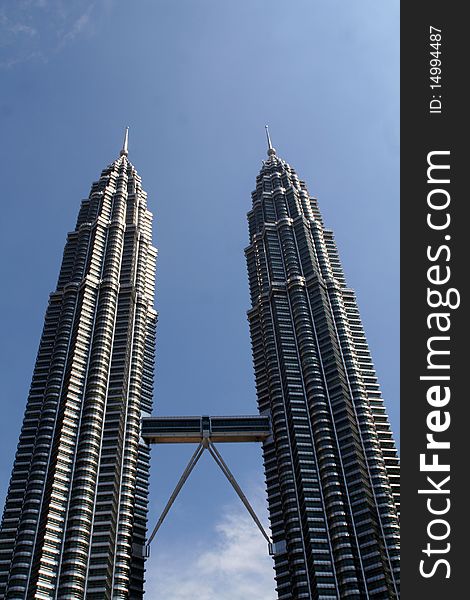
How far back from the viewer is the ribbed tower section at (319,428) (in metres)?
118

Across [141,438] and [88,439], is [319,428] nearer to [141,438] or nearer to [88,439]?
[141,438]

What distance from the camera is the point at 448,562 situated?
3509 cm

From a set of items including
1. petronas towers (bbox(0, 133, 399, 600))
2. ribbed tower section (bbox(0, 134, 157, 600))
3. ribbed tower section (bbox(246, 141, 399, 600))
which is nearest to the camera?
ribbed tower section (bbox(0, 134, 157, 600))

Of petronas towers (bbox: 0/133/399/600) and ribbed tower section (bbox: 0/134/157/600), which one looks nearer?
ribbed tower section (bbox: 0/134/157/600)

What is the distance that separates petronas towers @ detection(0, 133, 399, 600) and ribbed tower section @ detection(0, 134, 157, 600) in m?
0.30

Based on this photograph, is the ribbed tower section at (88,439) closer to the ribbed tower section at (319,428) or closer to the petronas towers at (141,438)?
the petronas towers at (141,438)

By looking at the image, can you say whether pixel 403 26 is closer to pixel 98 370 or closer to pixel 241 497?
pixel 98 370

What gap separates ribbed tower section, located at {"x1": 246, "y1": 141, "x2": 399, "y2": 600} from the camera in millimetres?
117500

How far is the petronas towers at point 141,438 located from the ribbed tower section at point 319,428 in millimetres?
296

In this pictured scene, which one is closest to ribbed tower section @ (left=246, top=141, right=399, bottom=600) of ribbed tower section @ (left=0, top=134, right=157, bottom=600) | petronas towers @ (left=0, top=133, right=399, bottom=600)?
petronas towers @ (left=0, top=133, right=399, bottom=600)

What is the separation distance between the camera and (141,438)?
493 feet

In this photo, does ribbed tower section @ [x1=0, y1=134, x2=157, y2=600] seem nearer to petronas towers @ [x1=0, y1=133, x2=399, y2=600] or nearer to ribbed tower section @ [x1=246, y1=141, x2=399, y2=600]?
petronas towers @ [x1=0, y1=133, x2=399, y2=600]

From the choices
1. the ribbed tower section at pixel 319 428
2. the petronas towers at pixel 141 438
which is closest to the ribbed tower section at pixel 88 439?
the petronas towers at pixel 141 438

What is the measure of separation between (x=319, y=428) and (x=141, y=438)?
1577 inches
